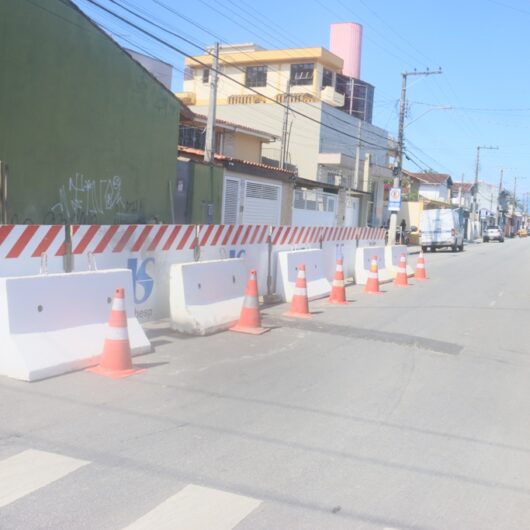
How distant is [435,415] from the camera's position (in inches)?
228

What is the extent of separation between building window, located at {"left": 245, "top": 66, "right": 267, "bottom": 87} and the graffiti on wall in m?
38.1

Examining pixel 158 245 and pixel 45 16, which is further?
pixel 45 16

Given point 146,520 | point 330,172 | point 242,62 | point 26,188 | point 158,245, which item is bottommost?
point 146,520

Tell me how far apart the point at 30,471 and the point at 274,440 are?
5.96 feet

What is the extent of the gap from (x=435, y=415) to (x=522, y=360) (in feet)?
10.8

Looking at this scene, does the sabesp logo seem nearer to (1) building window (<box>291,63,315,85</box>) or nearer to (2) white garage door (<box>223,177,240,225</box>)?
(2) white garage door (<box>223,177,240,225</box>)

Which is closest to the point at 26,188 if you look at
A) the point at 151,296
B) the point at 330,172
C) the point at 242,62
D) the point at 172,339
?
the point at 151,296

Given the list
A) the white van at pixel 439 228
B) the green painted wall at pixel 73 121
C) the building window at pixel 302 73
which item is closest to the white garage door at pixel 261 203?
the green painted wall at pixel 73 121

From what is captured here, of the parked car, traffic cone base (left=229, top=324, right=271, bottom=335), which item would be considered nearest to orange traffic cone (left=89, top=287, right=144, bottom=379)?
traffic cone base (left=229, top=324, right=271, bottom=335)

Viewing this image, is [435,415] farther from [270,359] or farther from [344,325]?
[344,325]

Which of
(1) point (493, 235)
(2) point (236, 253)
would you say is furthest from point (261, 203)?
(1) point (493, 235)

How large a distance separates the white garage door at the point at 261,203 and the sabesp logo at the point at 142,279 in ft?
48.7

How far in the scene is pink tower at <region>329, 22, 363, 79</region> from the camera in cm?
5678

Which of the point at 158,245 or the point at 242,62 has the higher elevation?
the point at 242,62
